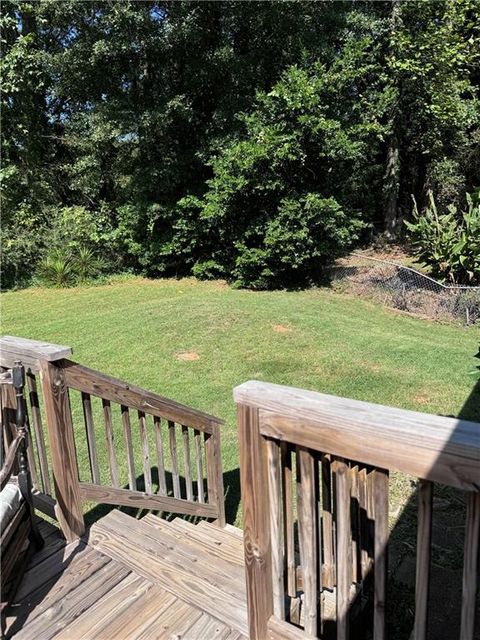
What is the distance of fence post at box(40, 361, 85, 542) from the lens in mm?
2189

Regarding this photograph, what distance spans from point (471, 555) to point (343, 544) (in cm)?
36

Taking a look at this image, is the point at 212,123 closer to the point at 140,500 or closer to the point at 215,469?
the point at 215,469

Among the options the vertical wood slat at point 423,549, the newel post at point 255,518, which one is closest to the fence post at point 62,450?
the newel post at point 255,518

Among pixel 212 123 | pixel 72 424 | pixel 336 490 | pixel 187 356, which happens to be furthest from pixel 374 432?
pixel 212 123

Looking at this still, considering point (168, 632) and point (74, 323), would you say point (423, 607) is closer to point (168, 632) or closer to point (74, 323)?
point (168, 632)

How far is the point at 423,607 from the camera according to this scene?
1164 mm

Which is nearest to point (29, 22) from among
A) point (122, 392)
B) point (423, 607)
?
point (122, 392)

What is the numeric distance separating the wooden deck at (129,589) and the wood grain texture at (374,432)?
967mm

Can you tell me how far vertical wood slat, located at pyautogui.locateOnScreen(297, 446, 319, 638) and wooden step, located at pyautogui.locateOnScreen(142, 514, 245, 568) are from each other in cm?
72

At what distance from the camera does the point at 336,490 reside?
131 cm

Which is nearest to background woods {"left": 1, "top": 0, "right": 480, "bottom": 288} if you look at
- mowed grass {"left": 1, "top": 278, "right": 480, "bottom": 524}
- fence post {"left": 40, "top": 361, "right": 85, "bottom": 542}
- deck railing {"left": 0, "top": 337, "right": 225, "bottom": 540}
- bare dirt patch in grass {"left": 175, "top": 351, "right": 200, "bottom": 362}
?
mowed grass {"left": 1, "top": 278, "right": 480, "bottom": 524}

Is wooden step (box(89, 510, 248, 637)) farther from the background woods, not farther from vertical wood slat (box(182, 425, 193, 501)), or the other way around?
the background woods

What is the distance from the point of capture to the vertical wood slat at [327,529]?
1.55 meters

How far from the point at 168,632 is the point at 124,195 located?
12.8 metres
